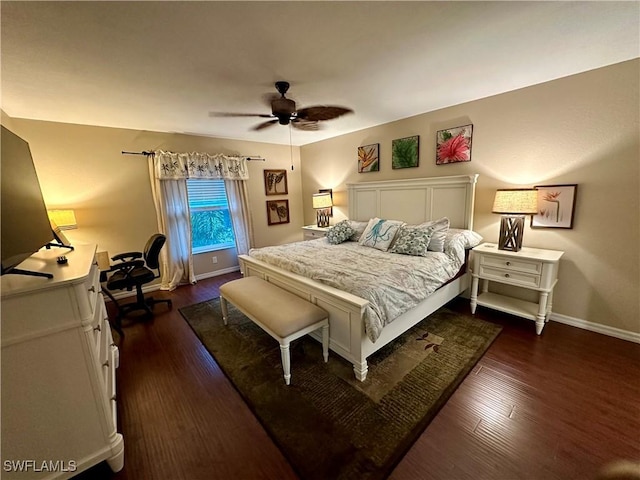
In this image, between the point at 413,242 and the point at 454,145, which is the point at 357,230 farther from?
the point at 454,145

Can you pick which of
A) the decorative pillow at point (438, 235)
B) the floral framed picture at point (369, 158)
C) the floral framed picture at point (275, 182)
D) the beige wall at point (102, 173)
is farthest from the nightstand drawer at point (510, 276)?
the beige wall at point (102, 173)

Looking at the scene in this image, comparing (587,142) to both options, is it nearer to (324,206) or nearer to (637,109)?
(637,109)

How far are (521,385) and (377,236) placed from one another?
1.95 meters

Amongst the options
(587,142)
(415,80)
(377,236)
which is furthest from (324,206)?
(587,142)

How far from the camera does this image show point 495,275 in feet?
8.80

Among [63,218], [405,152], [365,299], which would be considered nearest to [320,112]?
[405,152]

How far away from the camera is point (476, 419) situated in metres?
1.63

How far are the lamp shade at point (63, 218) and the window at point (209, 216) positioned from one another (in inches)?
59.3

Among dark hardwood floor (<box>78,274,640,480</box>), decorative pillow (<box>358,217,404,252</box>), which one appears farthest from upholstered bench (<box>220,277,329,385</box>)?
decorative pillow (<box>358,217,404,252</box>)

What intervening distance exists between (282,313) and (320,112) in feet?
7.26

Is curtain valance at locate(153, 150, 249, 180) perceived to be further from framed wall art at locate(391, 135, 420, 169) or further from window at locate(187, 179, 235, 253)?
framed wall art at locate(391, 135, 420, 169)

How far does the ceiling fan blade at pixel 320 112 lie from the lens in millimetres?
2724

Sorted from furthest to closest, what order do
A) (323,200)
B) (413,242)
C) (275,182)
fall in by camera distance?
1. (275,182)
2. (323,200)
3. (413,242)

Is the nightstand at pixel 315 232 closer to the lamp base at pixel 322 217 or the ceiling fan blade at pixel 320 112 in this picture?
the lamp base at pixel 322 217
